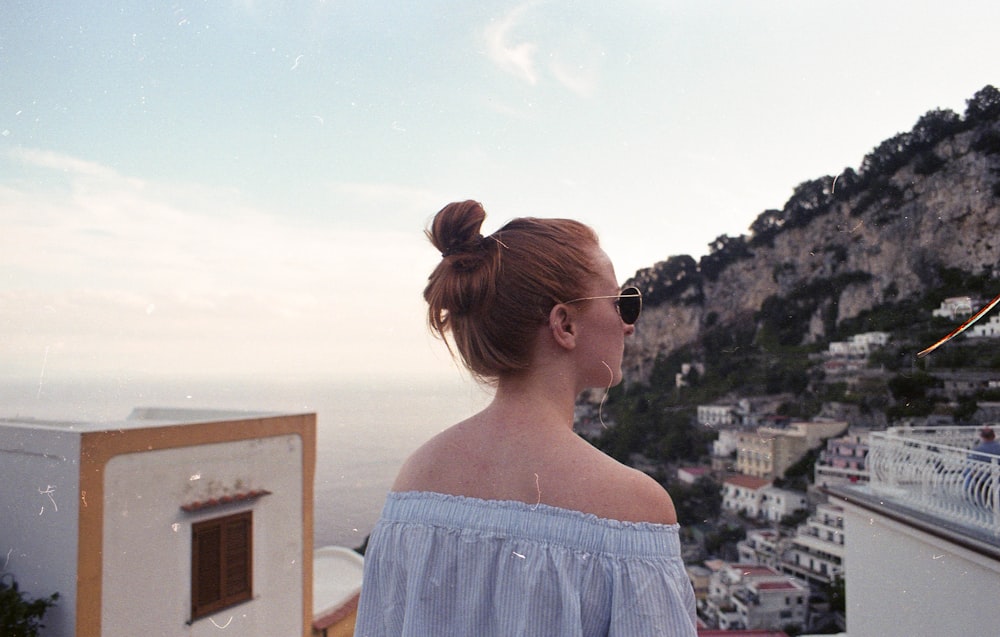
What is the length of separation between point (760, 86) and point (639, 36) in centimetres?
50

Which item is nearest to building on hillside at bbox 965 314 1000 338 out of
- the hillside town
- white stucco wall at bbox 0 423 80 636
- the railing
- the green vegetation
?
the hillside town

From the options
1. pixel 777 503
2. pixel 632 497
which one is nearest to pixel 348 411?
pixel 632 497

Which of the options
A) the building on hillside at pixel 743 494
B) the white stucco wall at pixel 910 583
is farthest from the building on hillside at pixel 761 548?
the white stucco wall at pixel 910 583

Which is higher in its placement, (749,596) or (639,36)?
(639,36)

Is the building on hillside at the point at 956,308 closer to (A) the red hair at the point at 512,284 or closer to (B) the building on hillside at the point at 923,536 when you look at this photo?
(B) the building on hillside at the point at 923,536

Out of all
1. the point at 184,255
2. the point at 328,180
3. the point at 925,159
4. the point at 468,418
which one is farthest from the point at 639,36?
the point at 184,255

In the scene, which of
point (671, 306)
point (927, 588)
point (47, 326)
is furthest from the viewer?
point (927, 588)

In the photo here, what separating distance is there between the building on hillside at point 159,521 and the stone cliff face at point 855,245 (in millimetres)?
2514

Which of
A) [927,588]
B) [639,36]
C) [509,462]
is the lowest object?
[927,588]

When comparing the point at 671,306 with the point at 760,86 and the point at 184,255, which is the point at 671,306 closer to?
the point at 760,86

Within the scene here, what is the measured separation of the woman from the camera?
1.59 feet

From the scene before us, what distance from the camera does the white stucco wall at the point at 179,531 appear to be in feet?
9.64

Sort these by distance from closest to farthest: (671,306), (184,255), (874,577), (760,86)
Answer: (760,86) < (671,306) < (184,255) < (874,577)

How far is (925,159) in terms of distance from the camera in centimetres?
267
